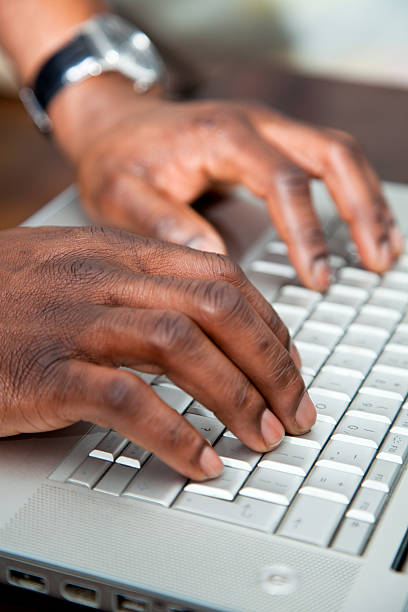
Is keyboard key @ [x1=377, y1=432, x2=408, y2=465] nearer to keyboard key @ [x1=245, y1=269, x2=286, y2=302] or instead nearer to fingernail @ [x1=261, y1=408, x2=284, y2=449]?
fingernail @ [x1=261, y1=408, x2=284, y2=449]

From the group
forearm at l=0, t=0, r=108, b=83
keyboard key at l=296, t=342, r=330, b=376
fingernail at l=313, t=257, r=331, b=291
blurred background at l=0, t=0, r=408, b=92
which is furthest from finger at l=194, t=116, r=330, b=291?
blurred background at l=0, t=0, r=408, b=92

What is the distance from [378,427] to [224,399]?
0.39 ft

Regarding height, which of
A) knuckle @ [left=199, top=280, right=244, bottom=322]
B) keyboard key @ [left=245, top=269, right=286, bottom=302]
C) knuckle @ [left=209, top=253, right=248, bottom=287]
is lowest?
keyboard key @ [left=245, top=269, right=286, bottom=302]

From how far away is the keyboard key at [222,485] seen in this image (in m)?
0.50

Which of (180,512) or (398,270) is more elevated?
(180,512)

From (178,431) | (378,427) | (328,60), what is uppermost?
(178,431)

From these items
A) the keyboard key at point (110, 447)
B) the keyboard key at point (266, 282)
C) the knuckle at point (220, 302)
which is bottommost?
the keyboard key at point (266, 282)

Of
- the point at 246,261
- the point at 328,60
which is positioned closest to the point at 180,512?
the point at 246,261

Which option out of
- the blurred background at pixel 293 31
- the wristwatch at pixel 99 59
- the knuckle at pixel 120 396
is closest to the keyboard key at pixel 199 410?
the knuckle at pixel 120 396

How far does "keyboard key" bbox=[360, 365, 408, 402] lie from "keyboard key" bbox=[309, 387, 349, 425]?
0.02 m

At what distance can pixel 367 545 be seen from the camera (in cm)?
47

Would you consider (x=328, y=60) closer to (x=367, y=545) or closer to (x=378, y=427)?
(x=378, y=427)

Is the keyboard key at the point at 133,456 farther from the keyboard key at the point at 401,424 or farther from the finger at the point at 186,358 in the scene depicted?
the keyboard key at the point at 401,424

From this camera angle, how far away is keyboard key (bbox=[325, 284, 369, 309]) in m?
0.72
